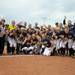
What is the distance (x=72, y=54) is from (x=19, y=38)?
3.76 m

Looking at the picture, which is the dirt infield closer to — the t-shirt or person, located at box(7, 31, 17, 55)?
person, located at box(7, 31, 17, 55)

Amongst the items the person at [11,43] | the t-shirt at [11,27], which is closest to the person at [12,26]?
the t-shirt at [11,27]

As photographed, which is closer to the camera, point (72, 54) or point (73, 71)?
point (73, 71)

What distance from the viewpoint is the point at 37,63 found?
13367 mm

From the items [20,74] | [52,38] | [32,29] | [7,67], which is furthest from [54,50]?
[20,74]

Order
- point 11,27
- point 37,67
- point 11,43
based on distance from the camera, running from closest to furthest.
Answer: point 37,67
point 11,43
point 11,27

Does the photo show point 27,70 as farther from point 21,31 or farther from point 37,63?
point 21,31

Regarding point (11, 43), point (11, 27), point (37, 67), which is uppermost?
point (11, 27)

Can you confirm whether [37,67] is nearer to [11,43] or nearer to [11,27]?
[11,43]

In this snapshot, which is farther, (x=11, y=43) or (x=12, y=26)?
(x=12, y=26)

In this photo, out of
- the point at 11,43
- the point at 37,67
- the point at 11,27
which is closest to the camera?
the point at 37,67

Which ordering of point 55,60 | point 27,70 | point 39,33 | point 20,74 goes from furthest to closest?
point 39,33
point 55,60
point 27,70
point 20,74

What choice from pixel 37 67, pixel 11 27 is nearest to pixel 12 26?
pixel 11 27

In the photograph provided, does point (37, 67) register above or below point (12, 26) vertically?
below
